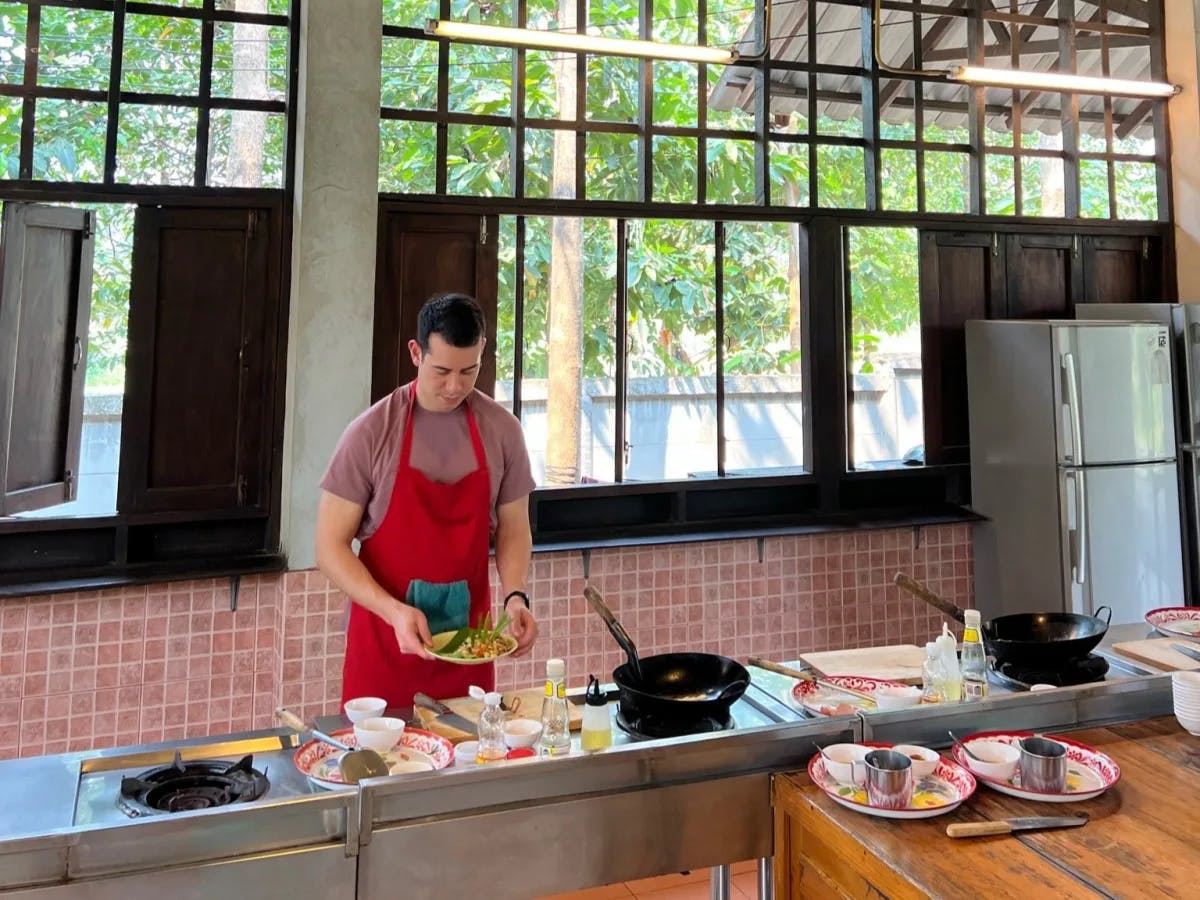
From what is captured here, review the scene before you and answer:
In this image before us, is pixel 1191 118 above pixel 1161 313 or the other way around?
above

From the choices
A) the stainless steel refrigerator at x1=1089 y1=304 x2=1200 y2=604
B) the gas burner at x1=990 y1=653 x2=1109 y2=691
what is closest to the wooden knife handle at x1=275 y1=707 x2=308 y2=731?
the gas burner at x1=990 y1=653 x2=1109 y2=691

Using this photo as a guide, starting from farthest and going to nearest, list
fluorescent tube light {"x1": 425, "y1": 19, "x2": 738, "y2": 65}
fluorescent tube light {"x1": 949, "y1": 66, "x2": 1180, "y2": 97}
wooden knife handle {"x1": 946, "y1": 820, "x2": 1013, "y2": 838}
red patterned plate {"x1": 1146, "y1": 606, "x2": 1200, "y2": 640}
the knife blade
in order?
fluorescent tube light {"x1": 949, "y1": 66, "x2": 1180, "y2": 97} → fluorescent tube light {"x1": 425, "y1": 19, "x2": 738, "y2": 65} → red patterned plate {"x1": 1146, "y1": 606, "x2": 1200, "y2": 640} → the knife blade → wooden knife handle {"x1": 946, "y1": 820, "x2": 1013, "y2": 838}

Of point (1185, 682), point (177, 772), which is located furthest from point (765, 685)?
point (177, 772)

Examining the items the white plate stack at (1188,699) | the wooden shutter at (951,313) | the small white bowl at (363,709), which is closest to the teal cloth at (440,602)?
the small white bowl at (363,709)

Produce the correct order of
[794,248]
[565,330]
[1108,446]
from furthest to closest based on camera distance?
[565,330]
[794,248]
[1108,446]

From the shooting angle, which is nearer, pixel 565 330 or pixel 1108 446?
pixel 1108 446

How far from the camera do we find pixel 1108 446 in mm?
4371

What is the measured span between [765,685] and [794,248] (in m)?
3.08

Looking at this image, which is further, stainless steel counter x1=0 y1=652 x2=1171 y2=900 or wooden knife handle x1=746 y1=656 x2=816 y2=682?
wooden knife handle x1=746 y1=656 x2=816 y2=682

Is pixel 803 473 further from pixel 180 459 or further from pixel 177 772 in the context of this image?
pixel 177 772

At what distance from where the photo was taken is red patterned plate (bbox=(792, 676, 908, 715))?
2.08 meters

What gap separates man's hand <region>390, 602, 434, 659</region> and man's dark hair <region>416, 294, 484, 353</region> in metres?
0.71

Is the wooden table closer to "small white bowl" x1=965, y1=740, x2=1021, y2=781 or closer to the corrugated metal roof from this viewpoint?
"small white bowl" x1=965, y1=740, x2=1021, y2=781

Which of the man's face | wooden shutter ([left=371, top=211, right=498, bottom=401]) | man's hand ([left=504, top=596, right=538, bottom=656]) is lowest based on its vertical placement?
man's hand ([left=504, top=596, right=538, bottom=656])
